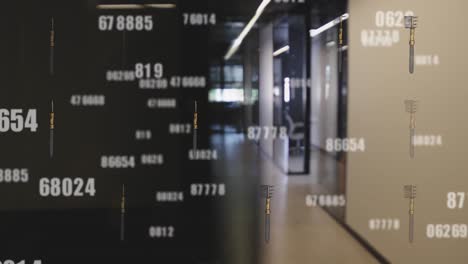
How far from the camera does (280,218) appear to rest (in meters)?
1.33

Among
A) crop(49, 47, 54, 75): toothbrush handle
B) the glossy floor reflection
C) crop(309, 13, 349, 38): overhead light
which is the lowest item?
the glossy floor reflection

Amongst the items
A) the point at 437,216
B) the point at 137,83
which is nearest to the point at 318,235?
the point at 437,216

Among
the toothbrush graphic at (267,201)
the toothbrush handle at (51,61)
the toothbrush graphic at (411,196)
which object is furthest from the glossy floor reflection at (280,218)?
the toothbrush handle at (51,61)

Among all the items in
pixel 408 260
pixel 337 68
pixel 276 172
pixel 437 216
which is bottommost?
pixel 408 260

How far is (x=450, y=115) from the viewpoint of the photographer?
54.3 inches

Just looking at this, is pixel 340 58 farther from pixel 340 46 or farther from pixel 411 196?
pixel 411 196

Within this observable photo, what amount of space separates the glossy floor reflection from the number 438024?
398 mm

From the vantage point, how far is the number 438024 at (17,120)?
1.30m

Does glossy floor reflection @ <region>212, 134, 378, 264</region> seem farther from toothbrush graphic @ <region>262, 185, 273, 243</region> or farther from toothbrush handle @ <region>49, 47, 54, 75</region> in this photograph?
toothbrush handle @ <region>49, 47, 54, 75</region>

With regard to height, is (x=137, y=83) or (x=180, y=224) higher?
(x=137, y=83)

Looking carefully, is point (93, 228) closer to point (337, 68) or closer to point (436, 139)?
point (337, 68)

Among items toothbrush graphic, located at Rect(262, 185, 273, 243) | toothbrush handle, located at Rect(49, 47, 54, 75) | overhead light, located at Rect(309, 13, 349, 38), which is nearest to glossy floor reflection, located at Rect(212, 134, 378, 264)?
toothbrush graphic, located at Rect(262, 185, 273, 243)

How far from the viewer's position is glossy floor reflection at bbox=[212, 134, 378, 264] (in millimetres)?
1302

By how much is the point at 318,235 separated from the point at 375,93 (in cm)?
34
